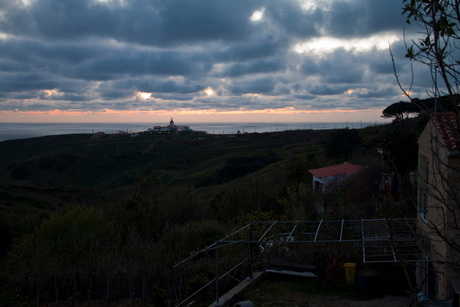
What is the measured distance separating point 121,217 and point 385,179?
40.9 ft

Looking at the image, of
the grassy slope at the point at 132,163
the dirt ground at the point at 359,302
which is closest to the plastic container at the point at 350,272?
the dirt ground at the point at 359,302

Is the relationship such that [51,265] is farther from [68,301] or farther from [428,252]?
[428,252]

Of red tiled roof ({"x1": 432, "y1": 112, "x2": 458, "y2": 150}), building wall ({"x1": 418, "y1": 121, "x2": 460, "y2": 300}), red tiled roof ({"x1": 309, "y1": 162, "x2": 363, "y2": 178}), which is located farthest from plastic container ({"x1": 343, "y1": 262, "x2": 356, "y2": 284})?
red tiled roof ({"x1": 309, "y1": 162, "x2": 363, "y2": 178})

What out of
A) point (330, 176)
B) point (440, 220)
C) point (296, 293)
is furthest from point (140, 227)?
point (440, 220)

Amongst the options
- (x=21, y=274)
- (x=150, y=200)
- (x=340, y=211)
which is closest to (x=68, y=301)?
(x=21, y=274)

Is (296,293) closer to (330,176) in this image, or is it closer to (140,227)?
(140,227)

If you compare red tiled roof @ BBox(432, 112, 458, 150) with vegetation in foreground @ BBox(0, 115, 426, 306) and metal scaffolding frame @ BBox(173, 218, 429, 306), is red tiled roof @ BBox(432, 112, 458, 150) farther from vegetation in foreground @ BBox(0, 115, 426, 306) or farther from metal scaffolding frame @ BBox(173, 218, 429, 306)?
metal scaffolding frame @ BBox(173, 218, 429, 306)

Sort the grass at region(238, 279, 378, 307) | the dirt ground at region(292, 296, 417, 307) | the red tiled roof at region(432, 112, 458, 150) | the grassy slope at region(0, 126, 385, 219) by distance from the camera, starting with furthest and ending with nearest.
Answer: the grassy slope at region(0, 126, 385, 219), the grass at region(238, 279, 378, 307), the dirt ground at region(292, 296, 417, 307), the red tiled roof at region(432, 112, 458, 150)

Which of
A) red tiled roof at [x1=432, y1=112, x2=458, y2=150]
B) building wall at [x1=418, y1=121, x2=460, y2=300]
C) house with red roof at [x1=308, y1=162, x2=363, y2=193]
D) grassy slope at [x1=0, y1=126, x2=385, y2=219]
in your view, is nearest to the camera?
red tiled roof at [x1=432, y1=112, x2=458, y2=150]

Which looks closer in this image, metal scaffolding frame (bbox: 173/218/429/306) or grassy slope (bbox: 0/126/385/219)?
metal scaffolding frame (bbox: 173/218/429/306)

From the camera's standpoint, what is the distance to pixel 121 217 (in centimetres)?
1897

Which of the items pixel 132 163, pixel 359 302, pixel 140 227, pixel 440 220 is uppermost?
pixel 440 220

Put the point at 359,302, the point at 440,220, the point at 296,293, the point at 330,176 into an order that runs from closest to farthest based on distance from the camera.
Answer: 1. the point at 440,220
2. the point at 359,302
3. the point at 296,293
4. the point at 330,176

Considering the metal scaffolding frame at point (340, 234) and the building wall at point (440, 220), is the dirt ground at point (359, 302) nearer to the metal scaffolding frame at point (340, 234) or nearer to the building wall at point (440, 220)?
the metal scaffolding frame at point (340, 234)
